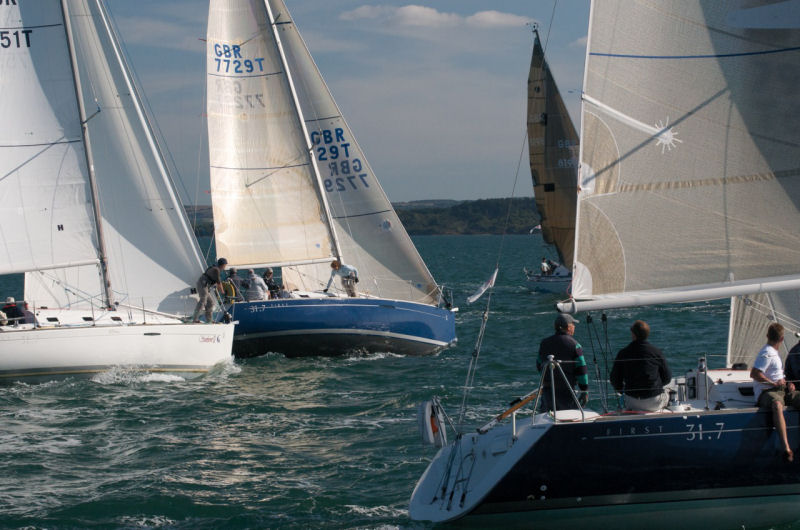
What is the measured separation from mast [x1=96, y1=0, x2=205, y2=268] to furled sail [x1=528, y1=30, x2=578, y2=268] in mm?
21278

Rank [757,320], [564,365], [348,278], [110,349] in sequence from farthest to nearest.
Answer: [348,278], [110,349], [757,320], [564,365]

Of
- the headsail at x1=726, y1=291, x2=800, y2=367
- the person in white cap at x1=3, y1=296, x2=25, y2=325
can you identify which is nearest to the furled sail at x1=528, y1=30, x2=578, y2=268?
the person in white cap at x1=3, y1=296, x2=25, y2=325

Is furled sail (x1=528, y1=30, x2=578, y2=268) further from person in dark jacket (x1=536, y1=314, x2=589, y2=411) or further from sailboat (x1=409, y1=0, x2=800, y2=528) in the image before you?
person in dark jacket (x1=536, y1=314, x2=589, y2=411)

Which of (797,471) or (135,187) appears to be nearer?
(797,471)

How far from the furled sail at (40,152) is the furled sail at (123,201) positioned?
488mm

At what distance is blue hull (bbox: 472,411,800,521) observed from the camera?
26.5 ft

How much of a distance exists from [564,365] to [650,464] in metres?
1.28

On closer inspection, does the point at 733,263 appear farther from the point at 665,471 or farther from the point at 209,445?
the point at 209,445

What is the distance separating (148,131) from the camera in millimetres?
19984

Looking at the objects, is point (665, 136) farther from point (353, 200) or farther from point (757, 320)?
point (353, 200)

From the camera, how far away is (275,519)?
9547 millimetres

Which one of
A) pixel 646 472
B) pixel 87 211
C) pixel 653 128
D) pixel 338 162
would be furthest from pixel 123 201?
pixel 646 472

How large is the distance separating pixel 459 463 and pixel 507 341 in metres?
15.1

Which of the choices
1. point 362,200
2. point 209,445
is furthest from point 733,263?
point 362,200
